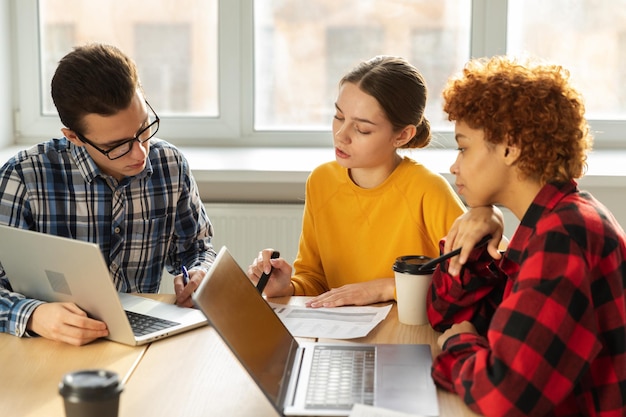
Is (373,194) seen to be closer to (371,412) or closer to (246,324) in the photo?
(246,324)

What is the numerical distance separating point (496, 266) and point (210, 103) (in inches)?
73.2

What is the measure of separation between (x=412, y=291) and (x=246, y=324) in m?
0.41

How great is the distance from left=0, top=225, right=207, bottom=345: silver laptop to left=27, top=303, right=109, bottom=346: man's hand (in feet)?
0.06

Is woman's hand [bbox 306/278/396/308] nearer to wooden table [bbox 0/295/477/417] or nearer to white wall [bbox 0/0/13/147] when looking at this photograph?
wooden table [bbox 0/295/477/417]

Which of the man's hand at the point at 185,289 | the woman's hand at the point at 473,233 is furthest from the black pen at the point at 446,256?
the man's hand at the point at 185,289

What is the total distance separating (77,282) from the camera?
151cm

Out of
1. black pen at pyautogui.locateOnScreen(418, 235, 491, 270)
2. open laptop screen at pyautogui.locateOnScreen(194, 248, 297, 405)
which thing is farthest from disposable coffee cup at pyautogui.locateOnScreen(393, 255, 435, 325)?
open laptop screen at pyautogui.locateOnScreen(194, 248, 297, 405)

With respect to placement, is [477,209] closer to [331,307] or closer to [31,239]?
[331,307]

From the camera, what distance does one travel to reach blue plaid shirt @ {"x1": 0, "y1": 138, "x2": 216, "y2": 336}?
191cm

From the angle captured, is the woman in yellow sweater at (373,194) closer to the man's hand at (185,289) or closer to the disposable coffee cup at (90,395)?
the man's hand at (185,289)

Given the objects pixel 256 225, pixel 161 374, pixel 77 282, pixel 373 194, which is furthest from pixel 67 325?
pixel 256 225

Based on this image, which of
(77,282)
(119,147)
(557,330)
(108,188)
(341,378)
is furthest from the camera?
(108,188)

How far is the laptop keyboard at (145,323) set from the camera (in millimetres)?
1591

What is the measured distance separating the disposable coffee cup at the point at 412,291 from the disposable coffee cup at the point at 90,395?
772 millimetres
